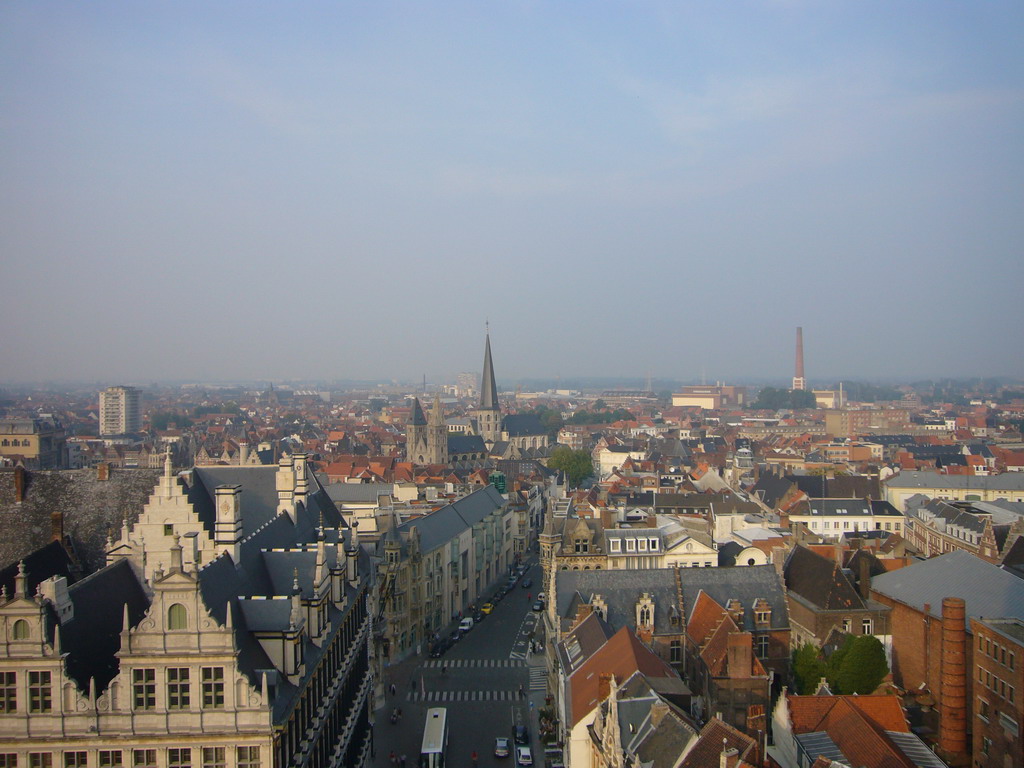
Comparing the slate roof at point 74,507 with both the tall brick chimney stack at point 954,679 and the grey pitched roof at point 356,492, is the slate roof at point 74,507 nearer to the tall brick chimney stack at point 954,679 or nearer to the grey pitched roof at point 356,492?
the tall brick chimney stack at point 954,679

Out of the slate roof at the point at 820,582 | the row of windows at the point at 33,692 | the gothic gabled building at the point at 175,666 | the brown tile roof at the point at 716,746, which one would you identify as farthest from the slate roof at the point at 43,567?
the slate roof at the point at 820,582

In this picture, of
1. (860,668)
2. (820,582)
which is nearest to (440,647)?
(820,582)

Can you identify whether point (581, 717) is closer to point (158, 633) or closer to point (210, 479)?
point (158, 633)

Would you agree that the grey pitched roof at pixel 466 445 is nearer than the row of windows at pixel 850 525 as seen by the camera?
No

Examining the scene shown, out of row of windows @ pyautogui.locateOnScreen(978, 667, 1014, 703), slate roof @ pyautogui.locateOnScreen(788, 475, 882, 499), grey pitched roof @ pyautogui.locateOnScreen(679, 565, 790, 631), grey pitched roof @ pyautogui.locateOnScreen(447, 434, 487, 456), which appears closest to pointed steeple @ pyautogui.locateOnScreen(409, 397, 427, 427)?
grey pitched roof @ pyautogui.locateOnScreen(447, 434, 487, 456)

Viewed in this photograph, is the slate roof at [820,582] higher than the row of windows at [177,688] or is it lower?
lower

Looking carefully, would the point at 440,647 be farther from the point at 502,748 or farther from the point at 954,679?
the point at 954,679

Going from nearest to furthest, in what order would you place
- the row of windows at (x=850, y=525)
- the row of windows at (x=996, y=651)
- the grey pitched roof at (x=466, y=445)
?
the row of windows at (x=996, y=651) < the row of windows at (x=850, y=525) < the grey pitched roof at (x=466, y=445)

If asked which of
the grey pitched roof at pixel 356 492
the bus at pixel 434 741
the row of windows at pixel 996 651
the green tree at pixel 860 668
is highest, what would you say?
the row of windows at pixel 996 651
